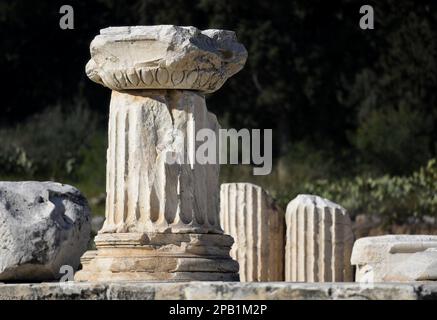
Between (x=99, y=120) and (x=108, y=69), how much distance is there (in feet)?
70.3

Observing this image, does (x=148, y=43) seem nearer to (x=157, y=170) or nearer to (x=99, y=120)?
(x=157, y=170)

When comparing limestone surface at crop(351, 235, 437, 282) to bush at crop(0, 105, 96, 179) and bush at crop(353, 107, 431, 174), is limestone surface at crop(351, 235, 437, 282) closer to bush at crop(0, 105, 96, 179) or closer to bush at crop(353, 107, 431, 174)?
bush at crop(0, 105, 96, 179)

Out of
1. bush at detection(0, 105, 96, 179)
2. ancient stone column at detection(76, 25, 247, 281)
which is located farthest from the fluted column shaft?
bush at detection(0, 105, 96, 179)

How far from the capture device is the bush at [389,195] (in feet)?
91.6

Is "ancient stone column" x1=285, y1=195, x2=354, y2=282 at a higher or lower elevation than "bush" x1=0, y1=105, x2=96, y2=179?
lower

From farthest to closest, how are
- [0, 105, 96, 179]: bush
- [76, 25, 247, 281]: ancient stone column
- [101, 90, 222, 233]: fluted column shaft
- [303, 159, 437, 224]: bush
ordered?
[0, 105, 96, 179]: bush, [303, 159, 437, 224]: bush, [101, 90, 222, 233]: fluted column shaft, [76, 25, 247, 281]: ancient stone column

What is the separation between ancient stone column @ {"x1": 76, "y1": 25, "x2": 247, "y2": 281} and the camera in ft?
48.5

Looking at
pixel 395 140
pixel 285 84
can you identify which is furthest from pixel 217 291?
pixel 285 84

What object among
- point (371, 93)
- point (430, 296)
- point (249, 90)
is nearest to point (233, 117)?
point (249, 90)

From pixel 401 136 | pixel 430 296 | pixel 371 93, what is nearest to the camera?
pixel 430 296

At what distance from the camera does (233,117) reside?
37.1 m

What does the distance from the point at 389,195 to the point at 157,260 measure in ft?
49.2

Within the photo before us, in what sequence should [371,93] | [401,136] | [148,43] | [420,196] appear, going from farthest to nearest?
1. [371,93]
2. [401,136]
3. [420,196]
4. [148,43]

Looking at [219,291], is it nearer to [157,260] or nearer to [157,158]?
[157,260]
